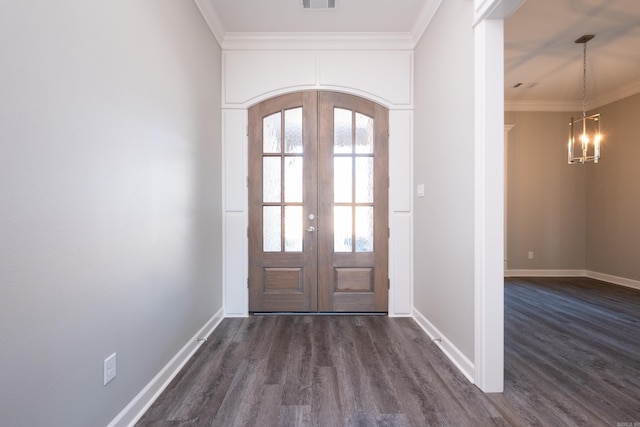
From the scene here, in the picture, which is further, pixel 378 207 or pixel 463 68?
pixel 378 207

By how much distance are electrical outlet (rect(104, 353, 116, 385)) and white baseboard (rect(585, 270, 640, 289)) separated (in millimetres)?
6120

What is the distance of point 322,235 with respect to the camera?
10.7 ft

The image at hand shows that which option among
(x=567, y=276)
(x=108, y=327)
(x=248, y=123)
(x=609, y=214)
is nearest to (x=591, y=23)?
(x=609, y=214)

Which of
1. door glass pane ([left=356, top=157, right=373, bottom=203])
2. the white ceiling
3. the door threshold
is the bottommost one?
the door threshold

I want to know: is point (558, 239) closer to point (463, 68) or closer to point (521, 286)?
point (521, 286)

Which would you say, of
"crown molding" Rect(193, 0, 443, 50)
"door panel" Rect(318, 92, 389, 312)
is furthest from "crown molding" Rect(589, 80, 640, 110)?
"door panel" Rect(318, 92, 389, 312)

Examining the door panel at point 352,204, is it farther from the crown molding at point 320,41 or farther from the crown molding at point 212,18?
the crown molding at point 212,18

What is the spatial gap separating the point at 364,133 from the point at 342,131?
0.76ft

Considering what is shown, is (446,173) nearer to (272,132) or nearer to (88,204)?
(272,132)

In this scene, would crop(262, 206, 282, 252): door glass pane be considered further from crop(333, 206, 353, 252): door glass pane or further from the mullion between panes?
the mullion between panes

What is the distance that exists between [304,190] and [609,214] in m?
4.79

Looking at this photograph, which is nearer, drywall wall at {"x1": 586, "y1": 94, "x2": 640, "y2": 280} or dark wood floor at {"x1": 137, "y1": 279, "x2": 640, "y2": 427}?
dark wood floor at {"x1": 137, "y1": 279, "x2": 640, "y2": 427}

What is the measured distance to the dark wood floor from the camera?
1653 mm

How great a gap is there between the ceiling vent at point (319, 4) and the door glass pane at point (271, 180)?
1383mm
